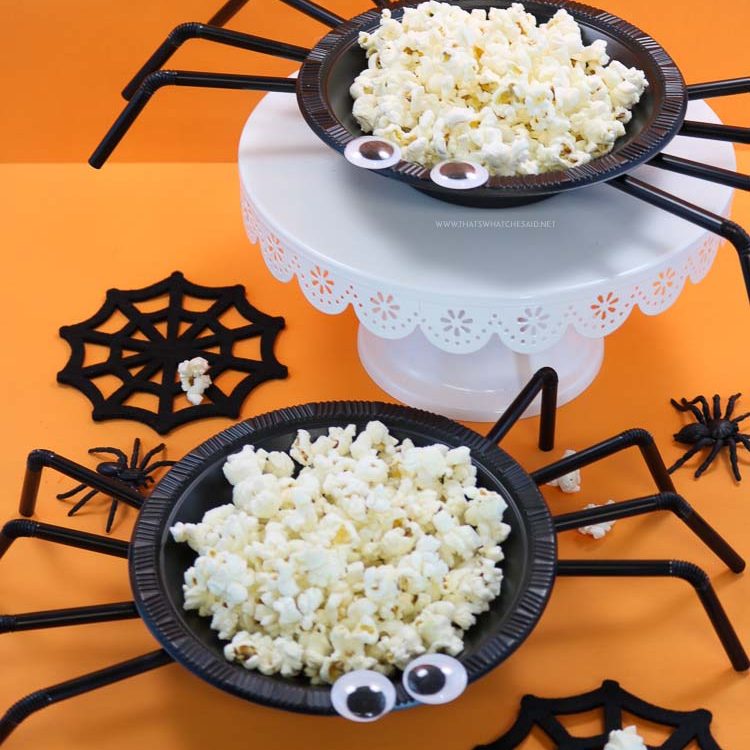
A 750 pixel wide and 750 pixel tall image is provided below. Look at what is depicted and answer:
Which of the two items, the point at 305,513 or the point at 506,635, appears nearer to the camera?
the point at 506,635

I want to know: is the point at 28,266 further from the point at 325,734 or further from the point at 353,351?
the point at 325,734

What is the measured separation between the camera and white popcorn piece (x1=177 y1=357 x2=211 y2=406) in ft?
7.79

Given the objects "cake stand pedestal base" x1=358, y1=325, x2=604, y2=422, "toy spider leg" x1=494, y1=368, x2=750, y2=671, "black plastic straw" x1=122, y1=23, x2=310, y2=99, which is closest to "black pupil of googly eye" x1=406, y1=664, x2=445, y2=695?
"toy spider leg" x1=494, y1=368, x2=750, y2=671

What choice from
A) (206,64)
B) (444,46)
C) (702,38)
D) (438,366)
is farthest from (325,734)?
(702,38)

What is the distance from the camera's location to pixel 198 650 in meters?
1.53

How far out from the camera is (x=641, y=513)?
5.78ft

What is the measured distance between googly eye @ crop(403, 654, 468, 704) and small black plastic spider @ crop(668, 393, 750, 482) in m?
0.86

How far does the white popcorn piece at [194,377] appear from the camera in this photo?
2.37 meters

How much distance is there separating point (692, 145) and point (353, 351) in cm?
78

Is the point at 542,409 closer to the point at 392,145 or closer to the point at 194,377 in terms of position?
the point at 392,145

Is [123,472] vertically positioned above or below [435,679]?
below

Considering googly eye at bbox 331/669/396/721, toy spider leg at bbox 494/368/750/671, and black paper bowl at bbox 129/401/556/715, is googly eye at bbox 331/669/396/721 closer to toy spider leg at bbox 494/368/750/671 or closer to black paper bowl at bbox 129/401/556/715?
black paper bowl at bbox 129/401/556/715

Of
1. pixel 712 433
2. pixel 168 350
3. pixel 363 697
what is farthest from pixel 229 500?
pixel 712 433

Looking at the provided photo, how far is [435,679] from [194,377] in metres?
1.09
